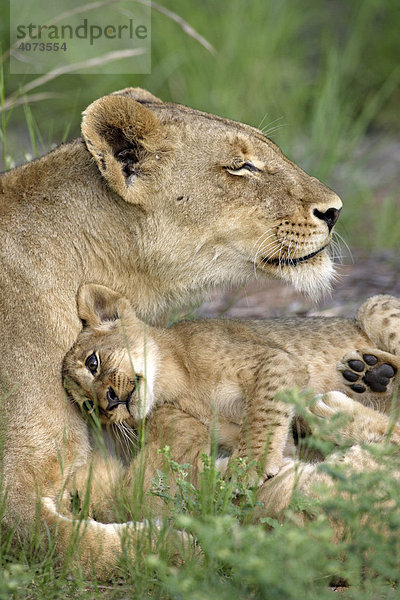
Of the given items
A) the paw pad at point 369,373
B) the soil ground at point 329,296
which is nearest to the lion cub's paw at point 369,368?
the paw pad at point 369,373

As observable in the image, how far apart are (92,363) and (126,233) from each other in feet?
2.06

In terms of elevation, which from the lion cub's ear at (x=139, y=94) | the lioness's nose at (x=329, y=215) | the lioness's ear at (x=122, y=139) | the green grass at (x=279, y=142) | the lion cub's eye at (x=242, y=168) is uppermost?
the lioness's ear at (x=122, y=139)

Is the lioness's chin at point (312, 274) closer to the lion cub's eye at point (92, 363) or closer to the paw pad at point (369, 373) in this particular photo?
the paw pad at point (369, 373)

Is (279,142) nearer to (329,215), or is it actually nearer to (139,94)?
(139,94)

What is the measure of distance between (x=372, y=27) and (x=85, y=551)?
34.5 ft

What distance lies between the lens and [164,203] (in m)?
4.21

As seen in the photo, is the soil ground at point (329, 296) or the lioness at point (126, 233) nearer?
the lioness at point (126, 233)

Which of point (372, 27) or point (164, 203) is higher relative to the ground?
point (164, 203)

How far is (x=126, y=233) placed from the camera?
4.19 meters

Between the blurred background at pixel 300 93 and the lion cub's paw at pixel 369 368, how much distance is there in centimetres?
189

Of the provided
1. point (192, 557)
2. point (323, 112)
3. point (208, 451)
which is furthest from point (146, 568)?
point (323, 112)

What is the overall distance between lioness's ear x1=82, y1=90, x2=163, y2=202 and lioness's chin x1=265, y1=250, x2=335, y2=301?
80cm

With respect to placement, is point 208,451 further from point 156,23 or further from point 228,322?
point 156,23

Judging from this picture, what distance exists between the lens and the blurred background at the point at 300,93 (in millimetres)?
7305
